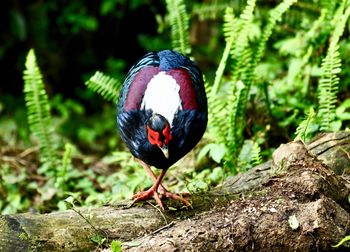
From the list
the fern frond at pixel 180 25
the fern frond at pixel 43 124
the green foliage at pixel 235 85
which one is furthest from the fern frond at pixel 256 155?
the fern frond at pixel 43 124

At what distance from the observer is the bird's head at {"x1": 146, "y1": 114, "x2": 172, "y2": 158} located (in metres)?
3.90

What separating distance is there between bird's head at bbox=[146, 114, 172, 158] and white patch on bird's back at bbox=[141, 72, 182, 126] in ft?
0.24

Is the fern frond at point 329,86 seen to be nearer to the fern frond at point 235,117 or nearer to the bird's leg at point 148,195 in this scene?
→ the fern frond at point 235,117

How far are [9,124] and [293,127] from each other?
4.30 meters

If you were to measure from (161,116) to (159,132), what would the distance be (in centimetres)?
9

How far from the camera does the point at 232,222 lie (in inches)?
146

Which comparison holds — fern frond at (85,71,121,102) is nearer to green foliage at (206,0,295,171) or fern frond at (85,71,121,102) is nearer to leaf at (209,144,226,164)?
green foliage at (206,0,295,171)

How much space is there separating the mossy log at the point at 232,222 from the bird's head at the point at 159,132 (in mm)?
411

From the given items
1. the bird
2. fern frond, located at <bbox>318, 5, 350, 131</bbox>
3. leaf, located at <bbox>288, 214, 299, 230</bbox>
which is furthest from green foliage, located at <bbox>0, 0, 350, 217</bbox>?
leaf, located at <bbox>288, 214, 299, 230</bbox>

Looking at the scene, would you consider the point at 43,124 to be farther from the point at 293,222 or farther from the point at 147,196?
the point at 293,222

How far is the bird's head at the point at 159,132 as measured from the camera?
3.90m

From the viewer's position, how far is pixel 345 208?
4.07m

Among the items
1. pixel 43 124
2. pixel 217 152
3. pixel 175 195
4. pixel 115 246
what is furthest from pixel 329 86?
pixel 43 124

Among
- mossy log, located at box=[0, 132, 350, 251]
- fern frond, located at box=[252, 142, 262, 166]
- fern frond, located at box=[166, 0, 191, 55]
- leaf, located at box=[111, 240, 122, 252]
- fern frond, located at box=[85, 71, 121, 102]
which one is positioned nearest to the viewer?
leaf, located at box=[111, 240, 122, 252]
